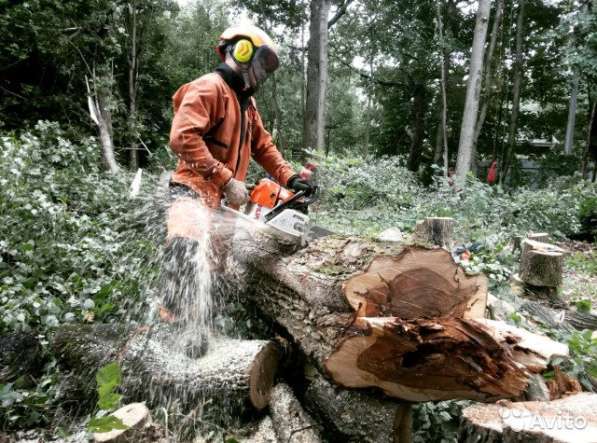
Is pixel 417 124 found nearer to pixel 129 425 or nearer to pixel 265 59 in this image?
pixel 265 59

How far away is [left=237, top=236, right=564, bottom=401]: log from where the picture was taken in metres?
1.45

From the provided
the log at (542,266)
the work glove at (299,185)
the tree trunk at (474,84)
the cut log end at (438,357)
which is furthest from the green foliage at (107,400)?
the tree trunk at (474,84)

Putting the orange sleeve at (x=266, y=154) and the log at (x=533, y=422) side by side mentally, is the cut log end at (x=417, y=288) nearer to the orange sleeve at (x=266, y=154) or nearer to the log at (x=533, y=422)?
the log at (x=533, y=422)

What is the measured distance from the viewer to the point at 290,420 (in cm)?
181

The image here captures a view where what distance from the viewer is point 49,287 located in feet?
9.50

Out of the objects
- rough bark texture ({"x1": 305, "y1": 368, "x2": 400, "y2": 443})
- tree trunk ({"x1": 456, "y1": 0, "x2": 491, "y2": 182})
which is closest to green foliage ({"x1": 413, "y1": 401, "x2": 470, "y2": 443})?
rough bark texture ({"x1": 305, "y1": 368, "x2": 400, "y2": 443})

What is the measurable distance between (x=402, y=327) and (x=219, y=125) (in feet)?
5.91

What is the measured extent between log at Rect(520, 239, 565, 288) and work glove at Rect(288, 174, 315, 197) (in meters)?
2.68

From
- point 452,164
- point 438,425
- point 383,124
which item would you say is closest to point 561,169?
point 452,164

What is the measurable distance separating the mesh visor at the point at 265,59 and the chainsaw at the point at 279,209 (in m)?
0.76

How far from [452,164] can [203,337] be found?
19.6 metres

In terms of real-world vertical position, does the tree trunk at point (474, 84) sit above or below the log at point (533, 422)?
above

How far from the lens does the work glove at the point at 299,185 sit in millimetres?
2512

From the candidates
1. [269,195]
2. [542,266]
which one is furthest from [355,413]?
[542,266]
